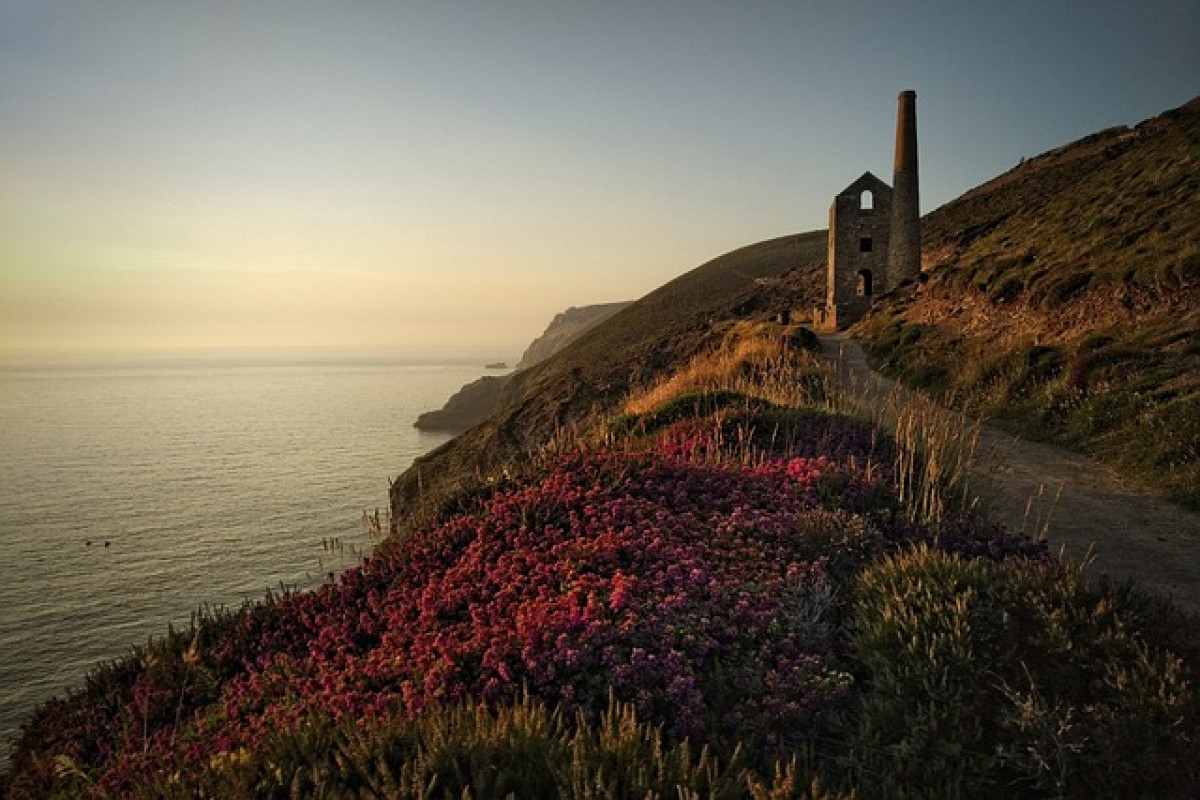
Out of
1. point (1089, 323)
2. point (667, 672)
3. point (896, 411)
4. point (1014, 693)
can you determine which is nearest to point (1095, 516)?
point (896, 411)

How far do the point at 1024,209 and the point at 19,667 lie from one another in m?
64.2

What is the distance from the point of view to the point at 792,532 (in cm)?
702

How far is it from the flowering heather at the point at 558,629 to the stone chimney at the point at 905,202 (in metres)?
41.8

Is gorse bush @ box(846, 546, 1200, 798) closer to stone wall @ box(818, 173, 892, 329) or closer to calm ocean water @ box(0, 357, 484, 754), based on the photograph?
calm ocean water @ box(0, 357, 484, 754)

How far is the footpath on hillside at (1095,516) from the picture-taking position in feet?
23.6

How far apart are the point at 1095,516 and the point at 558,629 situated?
27.2 ft

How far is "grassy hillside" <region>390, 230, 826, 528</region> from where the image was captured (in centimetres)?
3859

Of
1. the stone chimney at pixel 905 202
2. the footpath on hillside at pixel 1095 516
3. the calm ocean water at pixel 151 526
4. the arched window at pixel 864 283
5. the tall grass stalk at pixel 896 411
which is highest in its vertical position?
the stone chimney at pixel 905 202

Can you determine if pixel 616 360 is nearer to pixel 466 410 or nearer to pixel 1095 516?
pixel 1095 516

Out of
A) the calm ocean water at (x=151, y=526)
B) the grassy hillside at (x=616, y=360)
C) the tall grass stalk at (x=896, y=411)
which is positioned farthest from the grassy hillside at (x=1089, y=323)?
the calm ocean water at (x=151, y=526)

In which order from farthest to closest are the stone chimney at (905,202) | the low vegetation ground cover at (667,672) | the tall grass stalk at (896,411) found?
the stone chimney at (905,202) < the tall grass stalk at (896,411) < the low vegetation ground cover at (667,672)

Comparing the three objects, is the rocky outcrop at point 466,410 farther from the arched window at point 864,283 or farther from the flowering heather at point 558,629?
the flowering heather at point 558,629

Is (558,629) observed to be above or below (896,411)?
below

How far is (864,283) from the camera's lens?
47.3 metres
